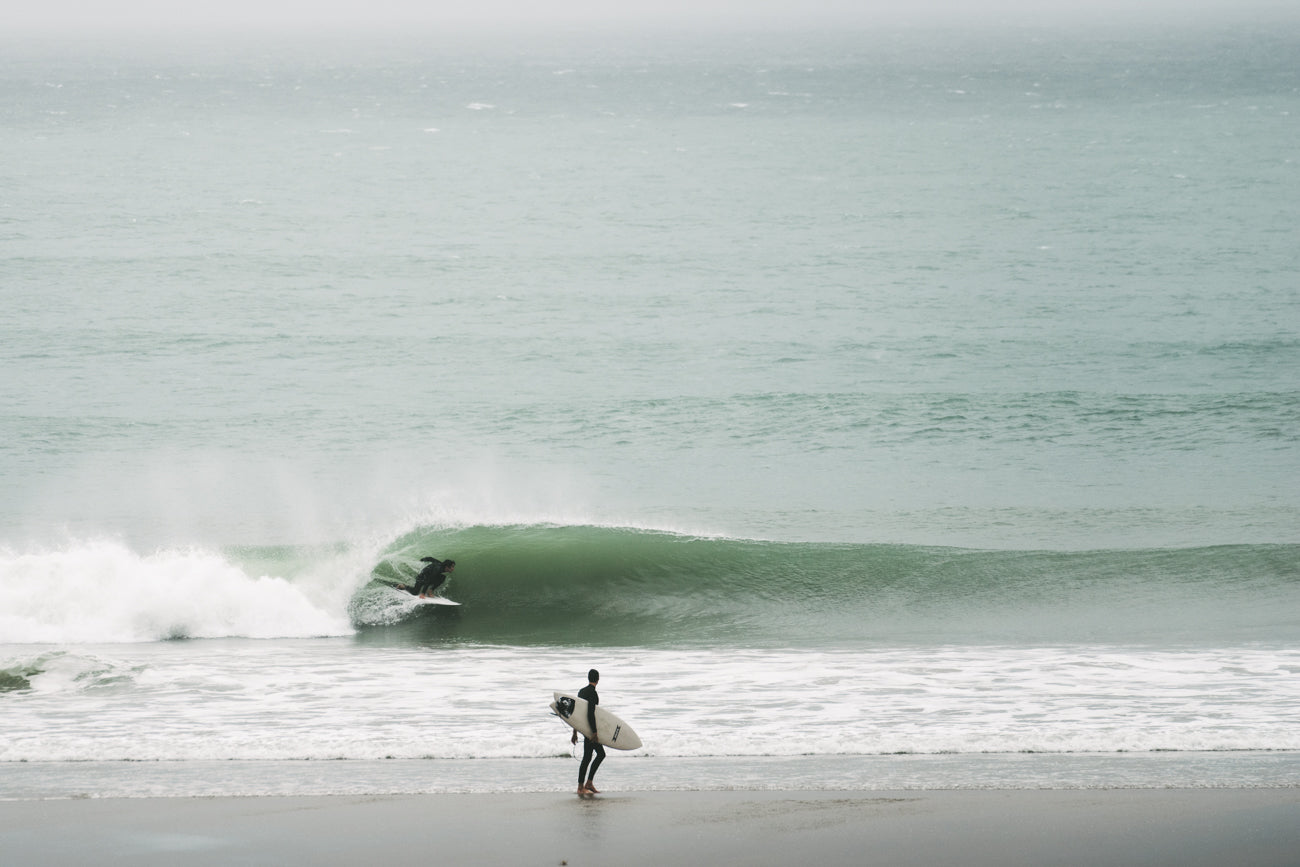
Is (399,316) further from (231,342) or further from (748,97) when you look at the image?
(748,97)

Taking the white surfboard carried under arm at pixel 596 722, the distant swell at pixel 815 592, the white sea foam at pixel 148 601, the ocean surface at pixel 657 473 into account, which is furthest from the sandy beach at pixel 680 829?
the white sea foam at pixel 148 601

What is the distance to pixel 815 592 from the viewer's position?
20.1 m

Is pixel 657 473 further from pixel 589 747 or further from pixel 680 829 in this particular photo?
pixel 680 829

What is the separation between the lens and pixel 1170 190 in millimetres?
65562

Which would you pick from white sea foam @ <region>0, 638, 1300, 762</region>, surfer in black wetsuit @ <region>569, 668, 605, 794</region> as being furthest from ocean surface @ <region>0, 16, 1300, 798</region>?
surfer in black wetsuit @ <region>569, 668, 605, 794</region>

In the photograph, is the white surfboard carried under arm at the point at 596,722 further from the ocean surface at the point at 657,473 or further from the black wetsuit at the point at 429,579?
the black wetsuit at the point at 429,579

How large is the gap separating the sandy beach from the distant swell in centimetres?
716

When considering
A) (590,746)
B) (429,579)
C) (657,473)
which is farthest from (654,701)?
(657,473)

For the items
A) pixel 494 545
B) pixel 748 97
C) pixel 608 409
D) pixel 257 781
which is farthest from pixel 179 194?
pixel 748 97

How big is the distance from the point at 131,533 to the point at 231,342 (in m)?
17.4

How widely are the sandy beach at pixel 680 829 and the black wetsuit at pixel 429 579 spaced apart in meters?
8.79

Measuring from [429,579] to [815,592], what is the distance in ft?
17.9

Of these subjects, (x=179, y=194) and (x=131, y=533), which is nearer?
(x=131, y=533)

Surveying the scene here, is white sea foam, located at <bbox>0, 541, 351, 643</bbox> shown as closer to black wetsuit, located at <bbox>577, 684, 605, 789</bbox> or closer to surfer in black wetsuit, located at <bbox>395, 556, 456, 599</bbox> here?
surfer in black wetsuit, located at <bbox>395, 556, 456, 599</bbox>
